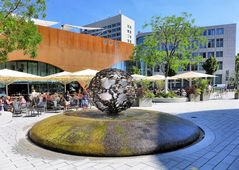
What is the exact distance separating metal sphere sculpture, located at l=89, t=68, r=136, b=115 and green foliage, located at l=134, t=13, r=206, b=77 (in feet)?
51.8

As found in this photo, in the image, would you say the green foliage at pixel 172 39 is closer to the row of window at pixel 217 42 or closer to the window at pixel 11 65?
the window at pixel 11 65

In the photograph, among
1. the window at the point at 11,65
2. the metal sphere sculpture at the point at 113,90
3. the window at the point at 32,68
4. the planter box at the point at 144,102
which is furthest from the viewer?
the window at the point at 32,68

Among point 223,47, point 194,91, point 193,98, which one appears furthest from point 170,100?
point 223,47

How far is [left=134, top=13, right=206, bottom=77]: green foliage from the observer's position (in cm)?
2228

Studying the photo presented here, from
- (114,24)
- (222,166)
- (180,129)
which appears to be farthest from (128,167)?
(114,24)

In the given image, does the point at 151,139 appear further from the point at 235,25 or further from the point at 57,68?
the point at 235,25

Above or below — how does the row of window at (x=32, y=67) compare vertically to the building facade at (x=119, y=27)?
below

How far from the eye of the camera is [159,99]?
20.1m

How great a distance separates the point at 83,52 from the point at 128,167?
2707cm

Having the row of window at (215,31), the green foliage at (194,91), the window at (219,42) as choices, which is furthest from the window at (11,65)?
the window at (219,42)

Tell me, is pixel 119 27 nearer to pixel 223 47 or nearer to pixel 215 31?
pixel 215 31

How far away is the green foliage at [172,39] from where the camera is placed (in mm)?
22281

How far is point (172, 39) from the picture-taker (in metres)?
22.8

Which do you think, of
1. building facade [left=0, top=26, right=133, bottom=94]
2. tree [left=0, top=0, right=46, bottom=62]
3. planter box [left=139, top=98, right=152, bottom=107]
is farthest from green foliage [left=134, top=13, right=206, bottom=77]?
tree [left=0, top=0, right=46, bottom=62]
